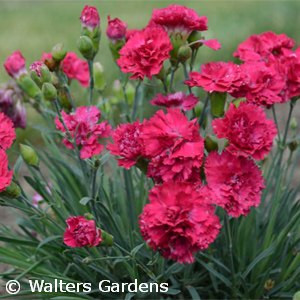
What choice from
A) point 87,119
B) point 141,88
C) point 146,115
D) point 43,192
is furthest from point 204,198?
point 146,115

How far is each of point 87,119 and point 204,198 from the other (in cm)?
31

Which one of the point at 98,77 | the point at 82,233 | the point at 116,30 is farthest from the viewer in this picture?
the point at 98,77

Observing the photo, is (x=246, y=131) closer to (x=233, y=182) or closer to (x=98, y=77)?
(x=233, y=182)

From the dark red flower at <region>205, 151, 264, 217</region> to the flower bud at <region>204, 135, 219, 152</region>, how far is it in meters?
0.04

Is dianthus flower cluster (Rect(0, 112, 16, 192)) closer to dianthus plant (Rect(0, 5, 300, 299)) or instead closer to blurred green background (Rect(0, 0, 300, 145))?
dianthus plant (Rect(0, 5, 300, 299))

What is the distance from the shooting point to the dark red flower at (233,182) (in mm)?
808

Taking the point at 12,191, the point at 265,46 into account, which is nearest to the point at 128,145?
the point at 12,191

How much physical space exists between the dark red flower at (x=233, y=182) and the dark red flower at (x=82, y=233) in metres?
0.20

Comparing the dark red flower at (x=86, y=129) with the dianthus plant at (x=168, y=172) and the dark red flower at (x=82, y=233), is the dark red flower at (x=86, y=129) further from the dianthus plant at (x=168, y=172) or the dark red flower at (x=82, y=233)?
the dark red flower at (x=82, y=233)

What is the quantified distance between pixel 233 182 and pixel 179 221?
0.38ft

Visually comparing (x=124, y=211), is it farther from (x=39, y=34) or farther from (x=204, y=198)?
(x=39, y=34)

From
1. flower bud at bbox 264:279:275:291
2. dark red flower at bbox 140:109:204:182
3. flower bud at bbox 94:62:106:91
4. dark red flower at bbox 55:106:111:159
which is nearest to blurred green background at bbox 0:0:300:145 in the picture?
flower bud at bbox 94:62:106:91

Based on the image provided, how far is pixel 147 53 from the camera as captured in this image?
92 cm

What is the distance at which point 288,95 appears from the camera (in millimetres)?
1007
